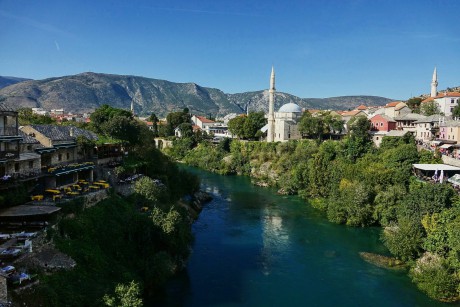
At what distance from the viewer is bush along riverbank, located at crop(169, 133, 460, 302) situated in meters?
25.0

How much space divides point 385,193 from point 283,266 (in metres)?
14.6

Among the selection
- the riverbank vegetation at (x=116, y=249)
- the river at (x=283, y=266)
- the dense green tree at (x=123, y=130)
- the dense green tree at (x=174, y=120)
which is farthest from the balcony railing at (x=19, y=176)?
the dense green tree at (x=174, y=120)

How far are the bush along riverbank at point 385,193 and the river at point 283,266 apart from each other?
4.75 feet

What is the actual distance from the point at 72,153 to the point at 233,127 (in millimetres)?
52798

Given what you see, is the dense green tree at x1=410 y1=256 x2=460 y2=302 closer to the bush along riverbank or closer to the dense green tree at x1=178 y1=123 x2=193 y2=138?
the bush along riverbank

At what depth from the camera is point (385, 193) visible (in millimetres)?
35844

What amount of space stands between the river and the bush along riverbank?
1.45m

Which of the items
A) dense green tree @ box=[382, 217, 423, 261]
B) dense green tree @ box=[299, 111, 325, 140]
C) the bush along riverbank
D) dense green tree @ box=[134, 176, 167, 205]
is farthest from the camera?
dense green tree @ box=[299, 111, 325, 140]

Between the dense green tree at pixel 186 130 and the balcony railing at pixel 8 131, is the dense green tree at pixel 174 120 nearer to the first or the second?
the dense green tree at pixel 186 130

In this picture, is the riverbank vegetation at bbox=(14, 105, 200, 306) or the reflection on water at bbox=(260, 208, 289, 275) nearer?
the riverbank vegetation at bbox=(14, 105, 200, 306)

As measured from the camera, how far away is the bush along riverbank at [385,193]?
25016 mm

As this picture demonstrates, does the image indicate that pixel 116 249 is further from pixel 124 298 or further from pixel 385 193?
pixel 385 193

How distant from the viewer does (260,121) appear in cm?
8075

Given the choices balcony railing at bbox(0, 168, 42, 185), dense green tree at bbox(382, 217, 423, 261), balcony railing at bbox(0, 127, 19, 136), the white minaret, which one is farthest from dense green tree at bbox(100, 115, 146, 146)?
the white minaret
